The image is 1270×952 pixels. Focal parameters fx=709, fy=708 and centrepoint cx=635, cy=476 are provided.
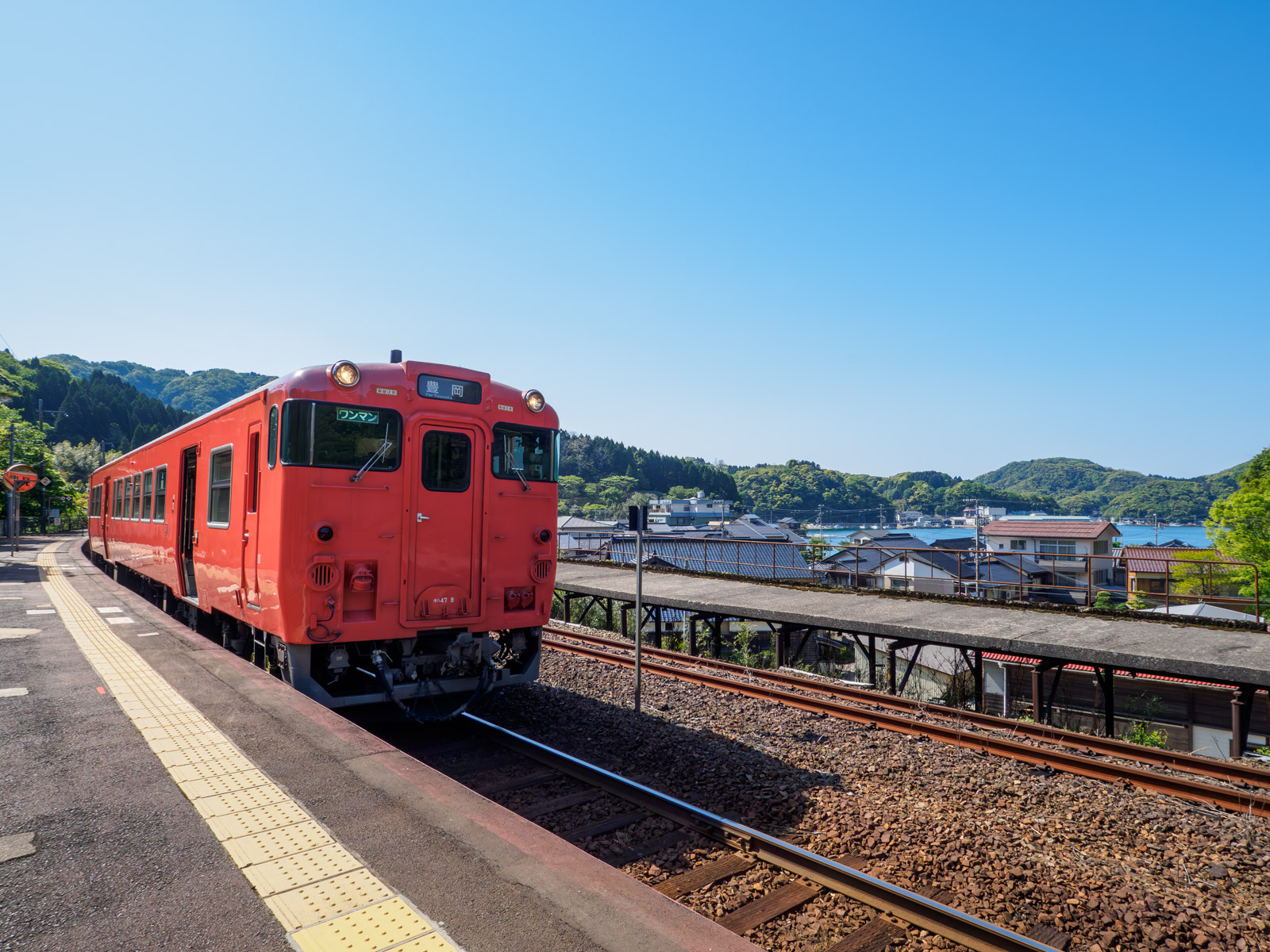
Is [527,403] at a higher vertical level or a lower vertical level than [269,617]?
higher

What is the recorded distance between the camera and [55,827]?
152 inches

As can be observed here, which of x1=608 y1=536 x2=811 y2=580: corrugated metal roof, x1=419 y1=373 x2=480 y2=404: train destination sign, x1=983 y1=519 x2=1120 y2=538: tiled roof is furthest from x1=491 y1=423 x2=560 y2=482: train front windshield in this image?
x1=983 y1=519 x2=1120 y2=538: tiled roof

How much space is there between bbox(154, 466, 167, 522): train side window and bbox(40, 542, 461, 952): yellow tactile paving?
6.33m

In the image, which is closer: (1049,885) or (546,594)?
(1049,885)

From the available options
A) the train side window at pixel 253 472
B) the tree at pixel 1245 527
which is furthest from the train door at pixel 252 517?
the tree at pixel 1245 527

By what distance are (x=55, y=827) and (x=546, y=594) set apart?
466cm

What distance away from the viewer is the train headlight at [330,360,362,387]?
21.6ft

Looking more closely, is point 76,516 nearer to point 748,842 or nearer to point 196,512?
point 196,512

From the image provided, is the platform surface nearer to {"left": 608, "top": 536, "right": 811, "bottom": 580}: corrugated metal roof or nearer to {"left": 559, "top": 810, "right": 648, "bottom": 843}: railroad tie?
{"left": 559, "top": 810, "right": 648, "bottom": 843}: railroad tie

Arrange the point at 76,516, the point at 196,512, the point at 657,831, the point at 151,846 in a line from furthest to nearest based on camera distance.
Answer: the point at 76,516 → the point at 196,512 → the point at 657,831 → the point at 151,846

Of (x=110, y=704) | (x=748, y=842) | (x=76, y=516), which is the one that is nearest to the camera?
(x=748, y=842)

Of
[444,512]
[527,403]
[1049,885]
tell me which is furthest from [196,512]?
[1049,885]

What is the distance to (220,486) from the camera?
836 cm

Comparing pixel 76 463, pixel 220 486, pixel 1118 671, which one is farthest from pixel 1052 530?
pixel 76 463
